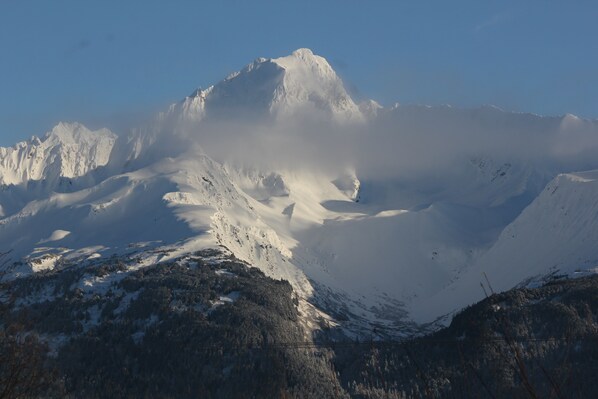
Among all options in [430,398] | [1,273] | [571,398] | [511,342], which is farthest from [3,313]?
[571,398]

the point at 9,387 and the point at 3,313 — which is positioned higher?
the point at 3,313

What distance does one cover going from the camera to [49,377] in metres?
44.1

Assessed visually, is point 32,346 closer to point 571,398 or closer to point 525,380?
point 525,380

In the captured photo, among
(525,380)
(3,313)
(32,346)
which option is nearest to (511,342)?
(525,380)

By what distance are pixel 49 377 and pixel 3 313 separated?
3836 millimetres

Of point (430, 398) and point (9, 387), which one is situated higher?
point (9, 387)

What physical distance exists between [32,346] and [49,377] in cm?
298

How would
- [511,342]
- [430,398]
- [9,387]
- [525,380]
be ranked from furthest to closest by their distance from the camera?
[9,387], [430,398], [511,342], [525,380]

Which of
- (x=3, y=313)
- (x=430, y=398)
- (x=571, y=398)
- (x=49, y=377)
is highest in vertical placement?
(x=3, y=313)

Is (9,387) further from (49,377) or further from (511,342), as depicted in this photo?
(511,342)

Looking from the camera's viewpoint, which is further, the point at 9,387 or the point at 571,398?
the point at 571,398

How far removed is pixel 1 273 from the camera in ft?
146

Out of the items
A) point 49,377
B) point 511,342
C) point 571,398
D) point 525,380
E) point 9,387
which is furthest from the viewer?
point 571,398

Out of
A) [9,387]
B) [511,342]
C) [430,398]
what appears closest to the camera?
[511,342]
